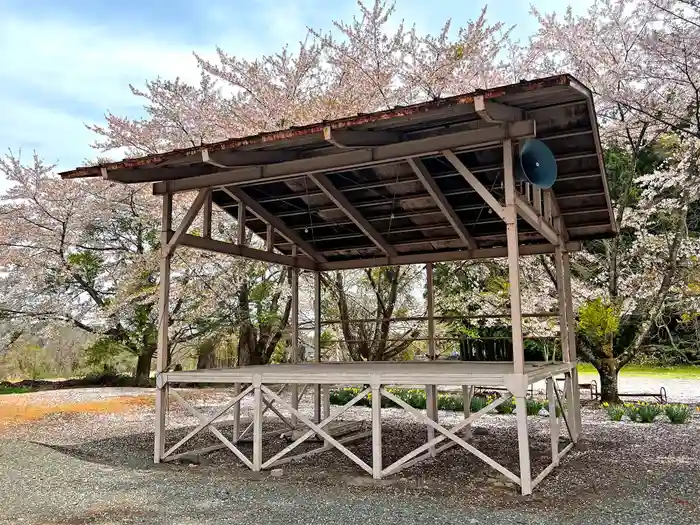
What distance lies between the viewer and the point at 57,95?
13.4 m

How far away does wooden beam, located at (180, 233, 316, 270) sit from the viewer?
545 cm

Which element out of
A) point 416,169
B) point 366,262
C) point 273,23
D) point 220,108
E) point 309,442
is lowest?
point 309,442

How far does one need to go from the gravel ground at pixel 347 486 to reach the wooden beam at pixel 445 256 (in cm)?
228

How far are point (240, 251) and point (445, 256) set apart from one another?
2.63 meters

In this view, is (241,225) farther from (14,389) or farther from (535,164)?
(14,389)

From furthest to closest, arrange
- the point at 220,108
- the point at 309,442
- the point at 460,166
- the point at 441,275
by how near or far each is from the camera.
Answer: the point at 441,275
the point at 220,108
the point at 309,442
the point at 460,166

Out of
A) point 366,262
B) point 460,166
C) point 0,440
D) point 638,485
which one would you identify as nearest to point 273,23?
point 366,262

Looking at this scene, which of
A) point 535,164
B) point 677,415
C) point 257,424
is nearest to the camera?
point 535,164

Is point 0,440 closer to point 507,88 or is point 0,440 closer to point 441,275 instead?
point 507,88

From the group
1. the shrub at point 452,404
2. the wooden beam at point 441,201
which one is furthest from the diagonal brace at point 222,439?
the shrub at point 452,404

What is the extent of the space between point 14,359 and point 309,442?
37.9 ft

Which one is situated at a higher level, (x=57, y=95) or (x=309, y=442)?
(x=57, y=95)

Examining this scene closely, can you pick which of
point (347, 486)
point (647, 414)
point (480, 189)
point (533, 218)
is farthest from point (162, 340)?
point (647, 414)

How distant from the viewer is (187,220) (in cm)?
521
